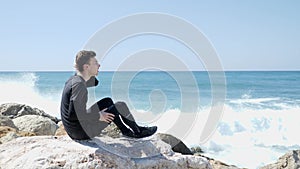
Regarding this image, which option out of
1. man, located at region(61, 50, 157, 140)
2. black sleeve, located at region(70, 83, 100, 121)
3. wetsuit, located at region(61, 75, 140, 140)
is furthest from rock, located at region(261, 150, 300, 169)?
black sleeve, located at region(70, 83, 100, 121)

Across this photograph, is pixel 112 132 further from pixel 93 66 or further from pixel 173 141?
pixel 93 66

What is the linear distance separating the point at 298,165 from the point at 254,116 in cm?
1934

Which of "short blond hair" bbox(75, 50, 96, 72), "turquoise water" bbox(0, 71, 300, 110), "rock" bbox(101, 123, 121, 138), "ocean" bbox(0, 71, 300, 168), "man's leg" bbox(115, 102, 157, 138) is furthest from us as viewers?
"turquoise water" bbox(0, 71, 300, 110)

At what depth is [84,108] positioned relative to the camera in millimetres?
4656

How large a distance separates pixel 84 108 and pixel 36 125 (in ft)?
16.3

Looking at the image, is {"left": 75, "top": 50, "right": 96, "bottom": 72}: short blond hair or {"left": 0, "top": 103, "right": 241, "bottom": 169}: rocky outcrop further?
{"left": 75, "top": 50, "right": 96, "bottom": 72}: short blond hair

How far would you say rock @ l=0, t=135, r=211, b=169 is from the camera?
449cm

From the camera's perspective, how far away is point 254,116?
25.9 metres

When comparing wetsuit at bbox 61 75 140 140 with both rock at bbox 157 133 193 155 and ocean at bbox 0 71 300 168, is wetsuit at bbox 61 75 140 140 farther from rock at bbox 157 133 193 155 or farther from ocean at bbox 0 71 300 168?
rock at bbox 157 133 193 155

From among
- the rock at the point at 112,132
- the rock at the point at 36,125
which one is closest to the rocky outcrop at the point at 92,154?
the rock at the point at 112,132

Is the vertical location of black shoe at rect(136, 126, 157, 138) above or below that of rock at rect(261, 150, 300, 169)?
below

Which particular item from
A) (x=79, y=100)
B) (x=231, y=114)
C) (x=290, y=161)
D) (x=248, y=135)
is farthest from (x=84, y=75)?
(x=231, y=114)

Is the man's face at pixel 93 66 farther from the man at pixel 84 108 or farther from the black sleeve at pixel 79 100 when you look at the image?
the black sleeve at pixel 79 100

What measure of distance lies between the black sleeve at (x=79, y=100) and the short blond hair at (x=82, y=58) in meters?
0.33
